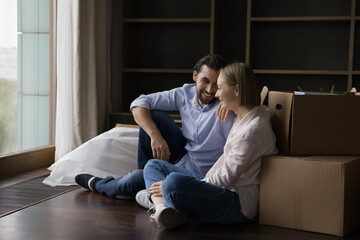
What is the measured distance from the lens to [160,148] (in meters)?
2.71

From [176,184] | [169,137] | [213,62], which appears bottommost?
[176,184]

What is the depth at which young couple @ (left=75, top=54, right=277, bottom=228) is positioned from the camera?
2262 millimetres

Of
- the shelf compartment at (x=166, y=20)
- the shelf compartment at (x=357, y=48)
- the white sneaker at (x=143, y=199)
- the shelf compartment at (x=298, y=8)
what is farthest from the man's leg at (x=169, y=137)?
the shelf compartment at (x=357, y=48)

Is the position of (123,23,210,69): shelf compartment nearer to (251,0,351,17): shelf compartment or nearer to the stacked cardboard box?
(251,0,351,17): shelf compartment

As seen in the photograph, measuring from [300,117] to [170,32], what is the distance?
2377mm

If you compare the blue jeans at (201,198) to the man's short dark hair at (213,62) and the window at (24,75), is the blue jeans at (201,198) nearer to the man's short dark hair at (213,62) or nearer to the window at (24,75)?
the man's short dark hair at (213,62)

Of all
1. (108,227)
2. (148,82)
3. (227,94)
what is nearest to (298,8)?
(148,82)

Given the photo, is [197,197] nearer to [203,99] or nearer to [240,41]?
[203,99]

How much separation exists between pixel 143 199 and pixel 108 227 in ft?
1.19

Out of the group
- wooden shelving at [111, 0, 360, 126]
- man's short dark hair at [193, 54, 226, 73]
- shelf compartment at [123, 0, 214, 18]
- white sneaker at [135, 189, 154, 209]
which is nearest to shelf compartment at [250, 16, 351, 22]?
wooden shelving at [111, 0, 360, 126]

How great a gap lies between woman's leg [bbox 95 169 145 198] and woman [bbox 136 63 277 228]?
1.05 feet

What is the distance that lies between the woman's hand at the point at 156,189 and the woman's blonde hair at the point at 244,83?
0.50 metres

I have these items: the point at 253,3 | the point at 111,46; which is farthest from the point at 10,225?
the point at 253,3

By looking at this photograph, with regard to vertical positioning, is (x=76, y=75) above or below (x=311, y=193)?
above
